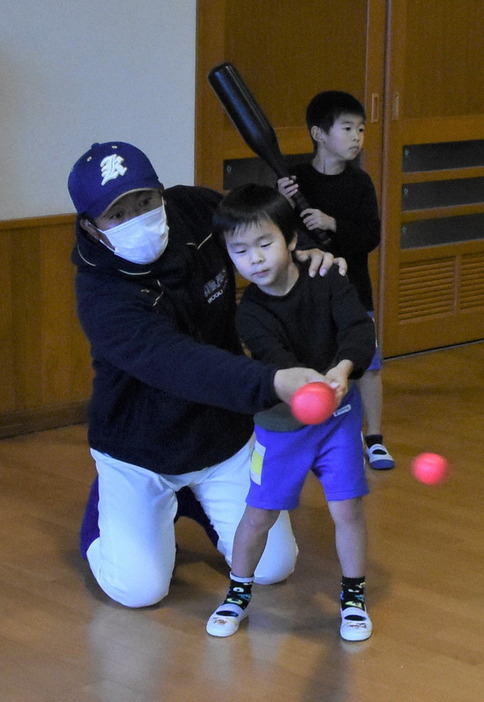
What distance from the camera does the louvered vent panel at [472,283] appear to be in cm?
533

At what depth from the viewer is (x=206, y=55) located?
4.21 meters

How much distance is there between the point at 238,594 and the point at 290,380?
0.65 metres

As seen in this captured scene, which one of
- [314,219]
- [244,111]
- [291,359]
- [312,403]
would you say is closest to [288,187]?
[314,219]

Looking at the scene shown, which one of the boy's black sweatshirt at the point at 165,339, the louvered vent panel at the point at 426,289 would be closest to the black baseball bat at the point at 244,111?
the boy's black sweatshirt at the point at 165,339

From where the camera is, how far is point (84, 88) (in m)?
3.91

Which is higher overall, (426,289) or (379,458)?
(426,289)

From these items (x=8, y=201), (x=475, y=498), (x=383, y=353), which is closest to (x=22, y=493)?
(x=8, y=201)

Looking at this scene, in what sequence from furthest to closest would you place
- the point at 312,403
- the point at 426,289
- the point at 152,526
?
the point at 426,289 < the point at 152,526 < the point at 312,403

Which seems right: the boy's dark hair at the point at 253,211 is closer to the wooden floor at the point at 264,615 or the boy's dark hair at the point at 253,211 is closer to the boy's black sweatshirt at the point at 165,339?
the boy's black sweatshirt at the point at 165,339

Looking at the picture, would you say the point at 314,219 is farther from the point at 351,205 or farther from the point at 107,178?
the point at 107,178

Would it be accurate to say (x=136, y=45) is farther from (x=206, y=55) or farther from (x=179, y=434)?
(x=179, y=434)

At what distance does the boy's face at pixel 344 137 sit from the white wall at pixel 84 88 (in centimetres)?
88

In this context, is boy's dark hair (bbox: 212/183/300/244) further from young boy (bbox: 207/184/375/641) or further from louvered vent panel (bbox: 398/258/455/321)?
louvered vent panel (bbox: 398/258/455/321)

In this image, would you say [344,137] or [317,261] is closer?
[317,261]
